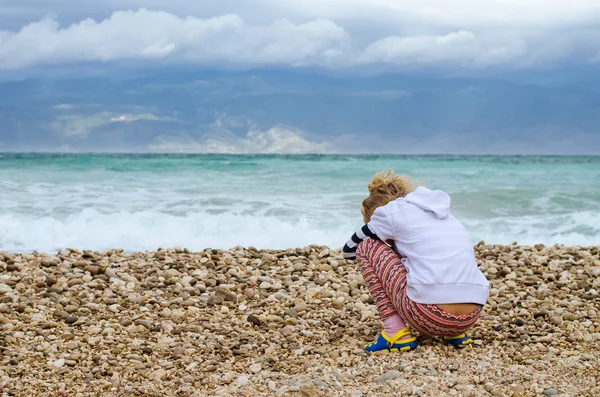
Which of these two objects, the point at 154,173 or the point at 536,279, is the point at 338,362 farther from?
the point at 154,173

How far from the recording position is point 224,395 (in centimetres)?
342

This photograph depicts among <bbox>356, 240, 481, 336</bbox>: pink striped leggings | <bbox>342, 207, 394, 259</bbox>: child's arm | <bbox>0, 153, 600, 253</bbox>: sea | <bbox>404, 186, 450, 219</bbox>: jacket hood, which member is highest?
<bbox>404, 186, 450, 219</bbox>: jacket hood

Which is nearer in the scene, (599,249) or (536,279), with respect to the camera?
(536,279)

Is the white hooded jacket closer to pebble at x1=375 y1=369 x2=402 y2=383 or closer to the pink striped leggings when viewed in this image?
the pink striped leggings

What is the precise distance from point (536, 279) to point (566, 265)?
751 millimetres

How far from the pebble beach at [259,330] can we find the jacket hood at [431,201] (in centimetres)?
82

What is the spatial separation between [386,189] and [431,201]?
302mm

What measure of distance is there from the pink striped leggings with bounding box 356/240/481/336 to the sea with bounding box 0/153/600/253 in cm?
421

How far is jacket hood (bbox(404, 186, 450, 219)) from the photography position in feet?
12.4

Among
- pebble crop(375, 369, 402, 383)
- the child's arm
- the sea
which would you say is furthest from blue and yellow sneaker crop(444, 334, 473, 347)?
the sea

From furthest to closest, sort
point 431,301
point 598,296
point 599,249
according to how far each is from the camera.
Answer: point 599,249 < point 598,296 < point 431,301

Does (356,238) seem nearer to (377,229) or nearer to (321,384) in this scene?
(377,229)

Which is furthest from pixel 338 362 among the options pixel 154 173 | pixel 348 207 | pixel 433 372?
pixel 154 173

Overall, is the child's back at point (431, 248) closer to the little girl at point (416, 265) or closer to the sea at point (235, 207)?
the little girl at point (416, 265)
